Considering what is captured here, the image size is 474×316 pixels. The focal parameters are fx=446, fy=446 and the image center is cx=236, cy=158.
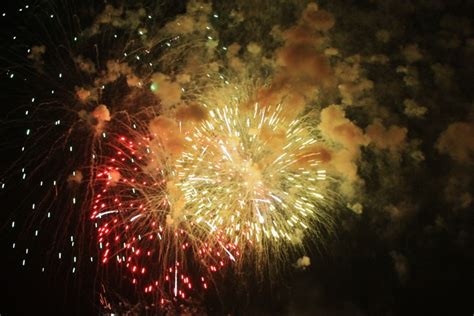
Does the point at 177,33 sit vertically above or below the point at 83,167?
above

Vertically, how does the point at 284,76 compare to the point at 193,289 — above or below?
above

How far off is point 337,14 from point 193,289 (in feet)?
18.8

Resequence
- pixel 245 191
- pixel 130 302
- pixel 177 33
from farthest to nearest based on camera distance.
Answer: pixel 130 302 < pixel 177 33 < pixel 245 191

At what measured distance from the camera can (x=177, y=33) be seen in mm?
7531

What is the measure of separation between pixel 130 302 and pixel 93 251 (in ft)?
4.00

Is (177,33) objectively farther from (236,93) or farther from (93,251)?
(93,251)

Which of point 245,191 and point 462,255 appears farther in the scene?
point 462,255

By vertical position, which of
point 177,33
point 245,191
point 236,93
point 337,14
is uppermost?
point 337,14

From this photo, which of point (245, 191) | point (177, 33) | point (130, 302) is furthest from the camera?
point (130, 302)

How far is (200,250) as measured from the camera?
727 centimetres

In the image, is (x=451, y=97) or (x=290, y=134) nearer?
(x=290, y=134)

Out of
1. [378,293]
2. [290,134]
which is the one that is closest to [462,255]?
[378,293]

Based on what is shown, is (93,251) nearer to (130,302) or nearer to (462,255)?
(130,302)

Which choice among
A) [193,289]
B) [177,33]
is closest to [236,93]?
[177,33]
